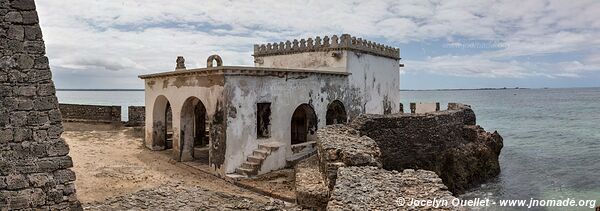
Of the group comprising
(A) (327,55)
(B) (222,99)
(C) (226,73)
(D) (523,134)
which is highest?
(A) (327,55)

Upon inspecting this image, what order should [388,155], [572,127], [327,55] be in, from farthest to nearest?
1. [572,127]
2. [327,55]
3. [388,155]

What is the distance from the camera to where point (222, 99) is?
14.1 meters

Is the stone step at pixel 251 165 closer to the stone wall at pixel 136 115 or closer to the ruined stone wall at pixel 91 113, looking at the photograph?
the stone wall at pixel 136 115

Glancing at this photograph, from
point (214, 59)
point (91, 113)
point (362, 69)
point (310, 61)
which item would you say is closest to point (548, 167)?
point (362, 69)

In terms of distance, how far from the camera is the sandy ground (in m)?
12.3

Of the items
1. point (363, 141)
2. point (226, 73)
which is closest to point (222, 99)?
point (226, 73)

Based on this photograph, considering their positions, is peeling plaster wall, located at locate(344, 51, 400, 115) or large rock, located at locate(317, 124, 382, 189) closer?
large rock, located at locate(317, 124, 382, 189)

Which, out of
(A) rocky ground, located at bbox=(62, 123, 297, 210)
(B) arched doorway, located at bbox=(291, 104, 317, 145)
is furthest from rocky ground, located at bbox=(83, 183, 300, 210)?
(B) arched doorway, located at bbox=(291, 104, 317, 145)

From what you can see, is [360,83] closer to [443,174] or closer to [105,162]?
[443,174]

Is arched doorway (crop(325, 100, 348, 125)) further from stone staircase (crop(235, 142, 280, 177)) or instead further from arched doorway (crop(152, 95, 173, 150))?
arched doorway (crop(152, 95, 173, 150))

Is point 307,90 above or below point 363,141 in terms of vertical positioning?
above

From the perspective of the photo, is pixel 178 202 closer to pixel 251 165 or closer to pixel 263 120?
pixel 251 165

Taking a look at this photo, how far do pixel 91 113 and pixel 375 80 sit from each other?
724 inches

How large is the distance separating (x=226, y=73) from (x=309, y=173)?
464 cm
